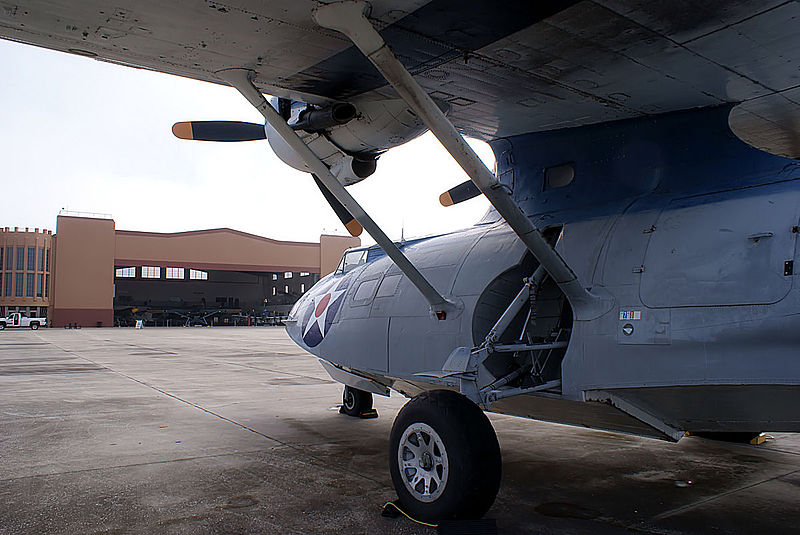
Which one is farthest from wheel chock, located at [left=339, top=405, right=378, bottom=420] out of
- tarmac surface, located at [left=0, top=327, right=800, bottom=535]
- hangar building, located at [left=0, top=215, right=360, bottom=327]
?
hangar building, located at [left=0, top=215, right=360, bottom=327]

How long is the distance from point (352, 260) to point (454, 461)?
542 centimetres

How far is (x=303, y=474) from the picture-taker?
679cm

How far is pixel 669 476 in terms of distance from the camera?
680 cm

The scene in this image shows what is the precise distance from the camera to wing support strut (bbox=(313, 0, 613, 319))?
4.38 m

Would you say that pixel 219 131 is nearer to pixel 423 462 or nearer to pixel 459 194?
pixel 459 194

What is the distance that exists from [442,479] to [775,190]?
347cm

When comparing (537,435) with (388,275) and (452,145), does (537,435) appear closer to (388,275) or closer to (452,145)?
(388,275)

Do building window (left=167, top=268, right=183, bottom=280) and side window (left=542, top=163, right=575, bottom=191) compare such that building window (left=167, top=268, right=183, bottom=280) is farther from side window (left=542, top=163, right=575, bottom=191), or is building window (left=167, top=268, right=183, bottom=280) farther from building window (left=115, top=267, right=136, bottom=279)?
side window (left=542, top=163, right=575, bottom=191)

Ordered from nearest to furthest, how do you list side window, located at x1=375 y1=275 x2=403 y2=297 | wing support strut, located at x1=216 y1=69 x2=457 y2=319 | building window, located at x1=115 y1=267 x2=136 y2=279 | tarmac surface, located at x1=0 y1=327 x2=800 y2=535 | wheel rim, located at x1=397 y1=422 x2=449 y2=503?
wheel rim, located at x1=397 y1=422 x2=449 y2=503
tarmac surface, located at x1=0 y1=327 x2=800 y2=535
wing support strut, located at x1=216 y1=69 x2=457 y2=319
side window, located at x1=375 y1=275 x2=403 y2=297
building window, located at x1=115 y1=267 x2=136 y2=279

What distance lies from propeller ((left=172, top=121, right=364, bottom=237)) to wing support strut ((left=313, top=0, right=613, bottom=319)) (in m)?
2.62

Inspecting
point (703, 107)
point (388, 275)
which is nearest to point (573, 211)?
point (703, 107)

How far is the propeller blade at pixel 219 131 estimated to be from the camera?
7.52 meters

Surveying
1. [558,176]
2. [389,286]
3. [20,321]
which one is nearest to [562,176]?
[558,176]

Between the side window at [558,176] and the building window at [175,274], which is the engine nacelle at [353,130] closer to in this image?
the side window at [558,176]
